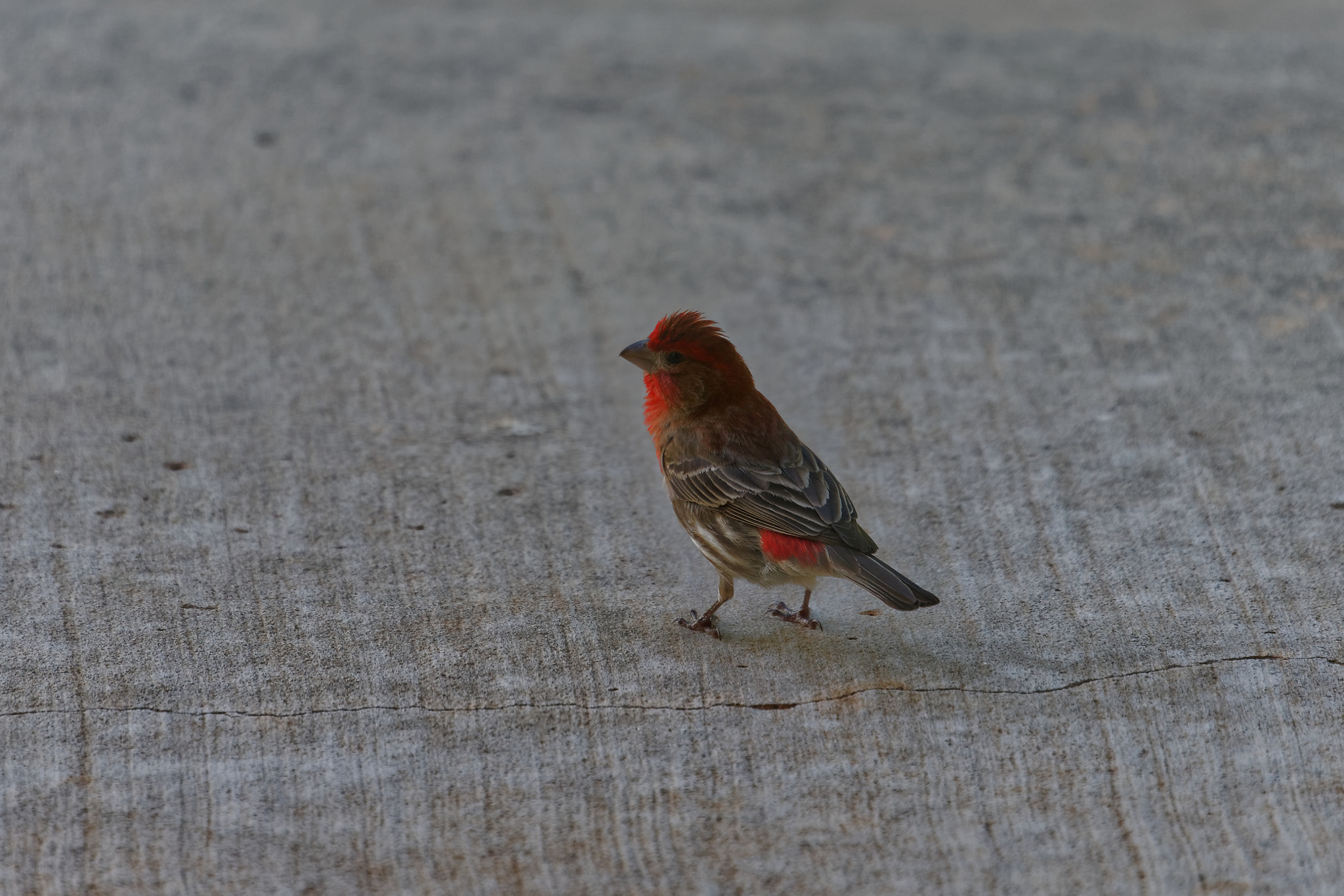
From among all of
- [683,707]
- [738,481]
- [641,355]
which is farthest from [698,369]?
[683,707]

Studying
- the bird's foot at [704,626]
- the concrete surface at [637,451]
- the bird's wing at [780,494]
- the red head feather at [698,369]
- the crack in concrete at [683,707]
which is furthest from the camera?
the red head feather at [698,369]

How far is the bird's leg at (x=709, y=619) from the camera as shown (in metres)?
3.81

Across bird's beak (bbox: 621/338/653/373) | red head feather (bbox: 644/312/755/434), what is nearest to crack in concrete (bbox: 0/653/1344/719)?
red head feather (bbox: 644/312/755/434)

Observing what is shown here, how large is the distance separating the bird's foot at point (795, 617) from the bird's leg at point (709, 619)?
179 millimetres

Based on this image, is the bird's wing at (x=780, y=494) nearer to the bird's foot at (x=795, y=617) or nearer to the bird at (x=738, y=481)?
the bird at (x=738, y=481)

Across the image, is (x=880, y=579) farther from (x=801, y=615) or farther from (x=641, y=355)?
(x=641, y=355)

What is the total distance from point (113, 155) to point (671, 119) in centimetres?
290

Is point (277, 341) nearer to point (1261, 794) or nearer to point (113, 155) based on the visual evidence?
point (113, 155)

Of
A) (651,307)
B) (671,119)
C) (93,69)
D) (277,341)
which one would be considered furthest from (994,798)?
(93,69)

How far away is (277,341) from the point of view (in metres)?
5.27

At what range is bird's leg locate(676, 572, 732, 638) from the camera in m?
3.81

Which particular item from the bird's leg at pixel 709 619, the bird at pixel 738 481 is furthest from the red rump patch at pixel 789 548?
the bird's leg at pixel 709 619

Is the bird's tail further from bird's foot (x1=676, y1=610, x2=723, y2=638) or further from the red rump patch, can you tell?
bird's foot (x1=676, y1=610, x2=723, y2=638)

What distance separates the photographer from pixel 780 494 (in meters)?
3.72
